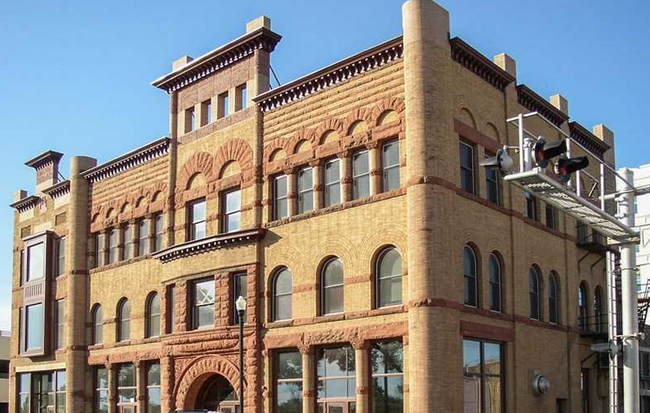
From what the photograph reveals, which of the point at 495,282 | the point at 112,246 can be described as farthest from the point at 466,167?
the point at 112,246

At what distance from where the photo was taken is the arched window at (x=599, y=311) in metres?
37.3

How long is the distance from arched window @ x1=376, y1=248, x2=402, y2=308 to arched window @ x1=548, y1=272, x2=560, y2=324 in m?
8.17

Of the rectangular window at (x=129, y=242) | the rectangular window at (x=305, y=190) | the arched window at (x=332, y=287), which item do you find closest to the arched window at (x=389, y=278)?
the arched window at (x=332, y=287)

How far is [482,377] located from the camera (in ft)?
95.7

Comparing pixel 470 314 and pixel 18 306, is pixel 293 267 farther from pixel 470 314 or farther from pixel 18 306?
pixel 18 306

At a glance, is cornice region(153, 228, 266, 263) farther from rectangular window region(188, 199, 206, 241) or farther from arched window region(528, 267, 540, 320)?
arched window region(528, 267, 540, 320)

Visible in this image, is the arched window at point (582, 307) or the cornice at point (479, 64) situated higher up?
the cornice at point (479, 64)

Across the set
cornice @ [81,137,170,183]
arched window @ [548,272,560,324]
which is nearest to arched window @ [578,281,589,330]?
arched window @ [548,272,560,324]

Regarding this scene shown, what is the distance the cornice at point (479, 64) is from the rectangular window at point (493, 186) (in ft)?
10.5

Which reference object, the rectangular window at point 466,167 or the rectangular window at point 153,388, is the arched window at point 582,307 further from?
the rectangular window at point 153,388

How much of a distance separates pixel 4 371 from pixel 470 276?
51465mm

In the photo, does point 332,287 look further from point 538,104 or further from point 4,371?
point 4,371

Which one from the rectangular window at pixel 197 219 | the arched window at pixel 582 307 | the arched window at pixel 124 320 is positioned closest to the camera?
the arched window at pixel 582 307

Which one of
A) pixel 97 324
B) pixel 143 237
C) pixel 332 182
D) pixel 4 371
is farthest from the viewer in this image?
pixel 4 371
